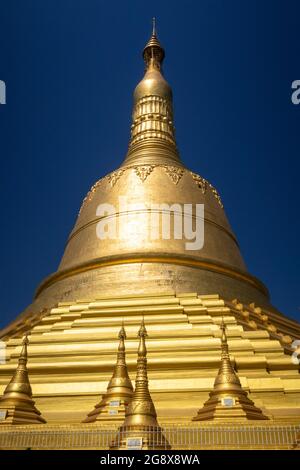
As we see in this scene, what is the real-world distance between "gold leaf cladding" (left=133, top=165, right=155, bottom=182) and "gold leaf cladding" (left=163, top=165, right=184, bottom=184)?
1.69ft

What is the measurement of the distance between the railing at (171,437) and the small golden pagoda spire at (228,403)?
0.73m

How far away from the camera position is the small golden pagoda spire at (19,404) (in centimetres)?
834

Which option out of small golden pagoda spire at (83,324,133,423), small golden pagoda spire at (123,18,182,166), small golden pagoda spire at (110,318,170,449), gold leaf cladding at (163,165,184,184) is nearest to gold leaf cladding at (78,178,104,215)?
small golden pagoda spire at (123,18,182,166)

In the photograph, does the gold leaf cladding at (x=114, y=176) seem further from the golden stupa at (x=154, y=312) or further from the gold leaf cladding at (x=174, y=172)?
the gold leaf cladding at (x=174, y=172)

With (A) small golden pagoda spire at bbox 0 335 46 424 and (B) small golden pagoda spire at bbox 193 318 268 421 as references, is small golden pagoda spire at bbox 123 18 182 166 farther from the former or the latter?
(B) small golden pagoda spire at bbox 193 318 268 421

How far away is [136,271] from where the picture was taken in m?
14.7

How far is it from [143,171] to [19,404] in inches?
412

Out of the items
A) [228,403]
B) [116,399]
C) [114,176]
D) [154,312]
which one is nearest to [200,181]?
[114,176]

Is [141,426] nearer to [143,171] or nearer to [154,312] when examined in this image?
[154,312]

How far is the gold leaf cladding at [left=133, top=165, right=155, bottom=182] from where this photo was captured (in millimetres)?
17500

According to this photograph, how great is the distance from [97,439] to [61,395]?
2.72 m

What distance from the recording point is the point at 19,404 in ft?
28.1
